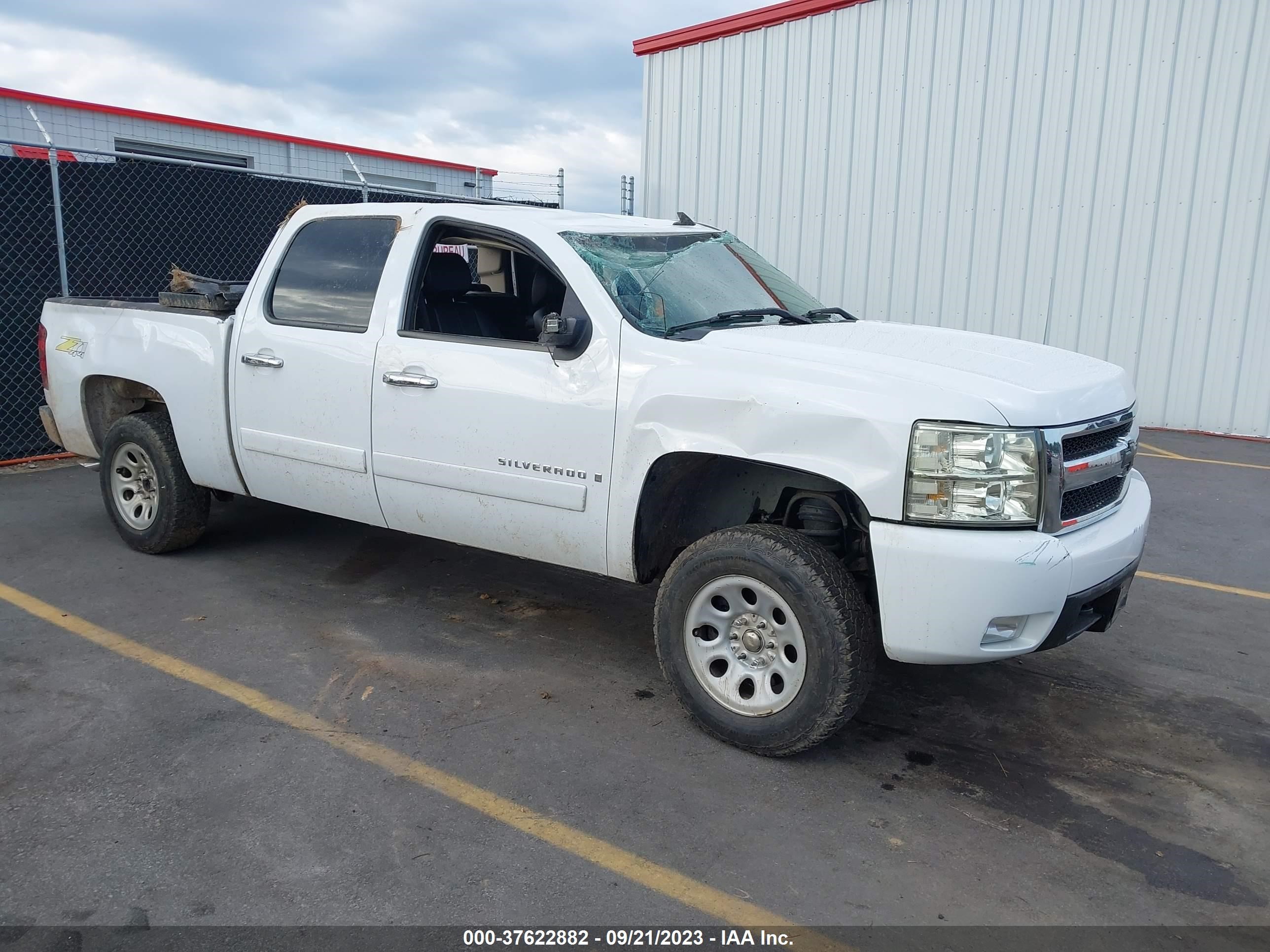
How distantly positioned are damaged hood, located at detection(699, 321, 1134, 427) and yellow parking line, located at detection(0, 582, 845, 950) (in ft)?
5.33

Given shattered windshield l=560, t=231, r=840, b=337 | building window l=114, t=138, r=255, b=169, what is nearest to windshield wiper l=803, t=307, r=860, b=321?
shattered windshield l=560, t=231, r=840, b=337

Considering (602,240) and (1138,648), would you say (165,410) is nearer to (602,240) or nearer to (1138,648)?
(602,240)

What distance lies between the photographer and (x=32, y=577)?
5.48 m

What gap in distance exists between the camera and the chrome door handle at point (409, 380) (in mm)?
4379

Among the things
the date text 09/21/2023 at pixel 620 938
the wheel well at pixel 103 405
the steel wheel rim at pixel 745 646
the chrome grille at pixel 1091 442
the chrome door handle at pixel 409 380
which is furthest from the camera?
the wheel well at pixel 103 405

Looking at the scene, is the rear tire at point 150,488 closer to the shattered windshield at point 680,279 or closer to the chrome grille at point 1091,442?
the shattered windshield at point 680,279

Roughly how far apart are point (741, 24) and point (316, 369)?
1020 cm

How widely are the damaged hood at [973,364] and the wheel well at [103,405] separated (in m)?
3.98

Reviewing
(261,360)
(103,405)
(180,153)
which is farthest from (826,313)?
(180,153)

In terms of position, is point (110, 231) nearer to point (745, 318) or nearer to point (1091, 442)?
point (745, 318)

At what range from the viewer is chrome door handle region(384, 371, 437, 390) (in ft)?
14.4

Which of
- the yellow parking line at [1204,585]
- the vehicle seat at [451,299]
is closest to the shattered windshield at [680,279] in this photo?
the vehicle seat at [451,299]

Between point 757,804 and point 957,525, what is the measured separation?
1135 millimetres

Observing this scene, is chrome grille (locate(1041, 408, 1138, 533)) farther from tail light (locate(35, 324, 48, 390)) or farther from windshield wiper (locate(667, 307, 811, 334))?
tail light (locate(35, 324, 48, 390))
